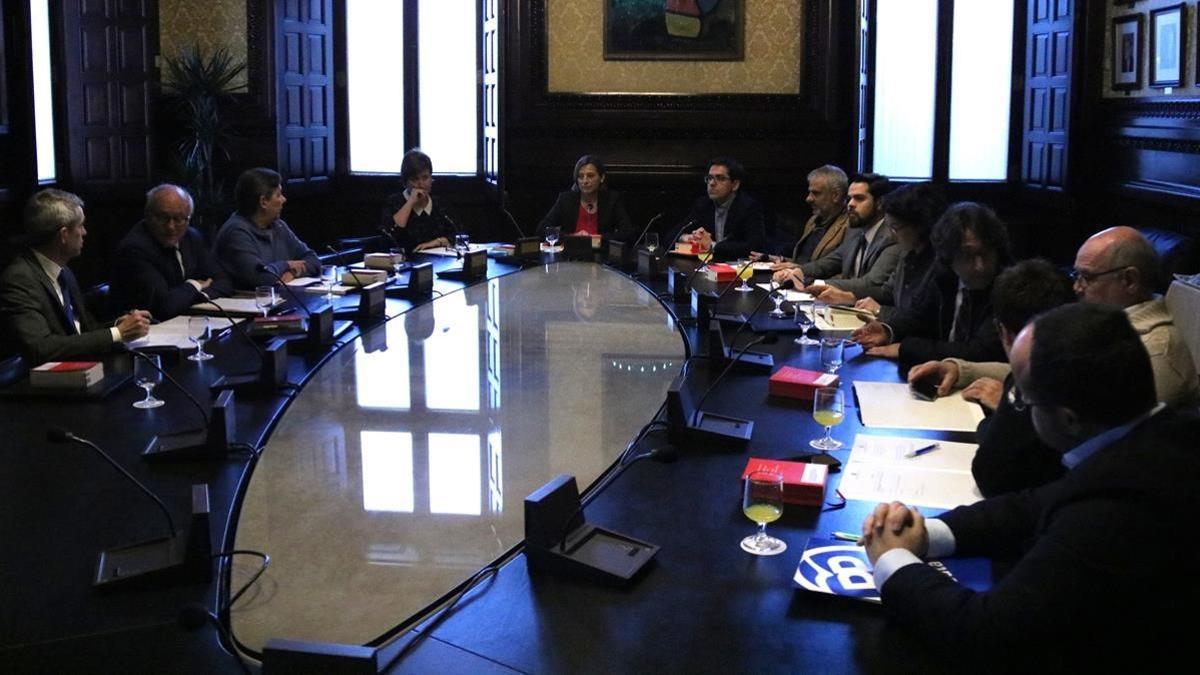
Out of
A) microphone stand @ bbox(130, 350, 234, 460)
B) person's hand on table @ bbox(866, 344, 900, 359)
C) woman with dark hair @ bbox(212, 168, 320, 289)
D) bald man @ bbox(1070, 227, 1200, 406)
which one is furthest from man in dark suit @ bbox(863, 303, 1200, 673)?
woman with dark hair @ bbox(212, 168, 320, 289)

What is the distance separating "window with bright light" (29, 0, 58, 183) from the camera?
7637mm

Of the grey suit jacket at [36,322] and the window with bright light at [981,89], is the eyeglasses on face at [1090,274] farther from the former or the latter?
the window with bright light at [981,89]

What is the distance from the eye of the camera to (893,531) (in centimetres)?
217

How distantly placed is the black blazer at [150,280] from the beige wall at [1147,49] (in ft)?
16.0

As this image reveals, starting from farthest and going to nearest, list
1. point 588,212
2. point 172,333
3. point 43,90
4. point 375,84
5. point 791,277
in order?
point 375,84
point 588,212
point 43,90
point 791,277
point 172,333

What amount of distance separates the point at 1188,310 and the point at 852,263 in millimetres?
1507

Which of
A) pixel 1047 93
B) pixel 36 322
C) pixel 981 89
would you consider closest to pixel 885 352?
pixel 36 322

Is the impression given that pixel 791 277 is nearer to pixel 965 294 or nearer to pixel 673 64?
pixel 965 294

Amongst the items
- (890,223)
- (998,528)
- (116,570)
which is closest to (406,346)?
(890,223)

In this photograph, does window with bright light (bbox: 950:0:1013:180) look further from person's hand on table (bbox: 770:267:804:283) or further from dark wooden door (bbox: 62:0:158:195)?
dark wooden door (bbox: 62:0:158:195)

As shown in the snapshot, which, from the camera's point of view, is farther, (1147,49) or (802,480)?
(1147,49)

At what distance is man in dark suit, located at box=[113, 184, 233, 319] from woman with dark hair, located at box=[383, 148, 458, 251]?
2167 millimetres

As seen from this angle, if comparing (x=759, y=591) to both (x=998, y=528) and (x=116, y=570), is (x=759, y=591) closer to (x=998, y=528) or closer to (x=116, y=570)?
(x=998, y=528)

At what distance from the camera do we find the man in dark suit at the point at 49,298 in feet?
13.5
